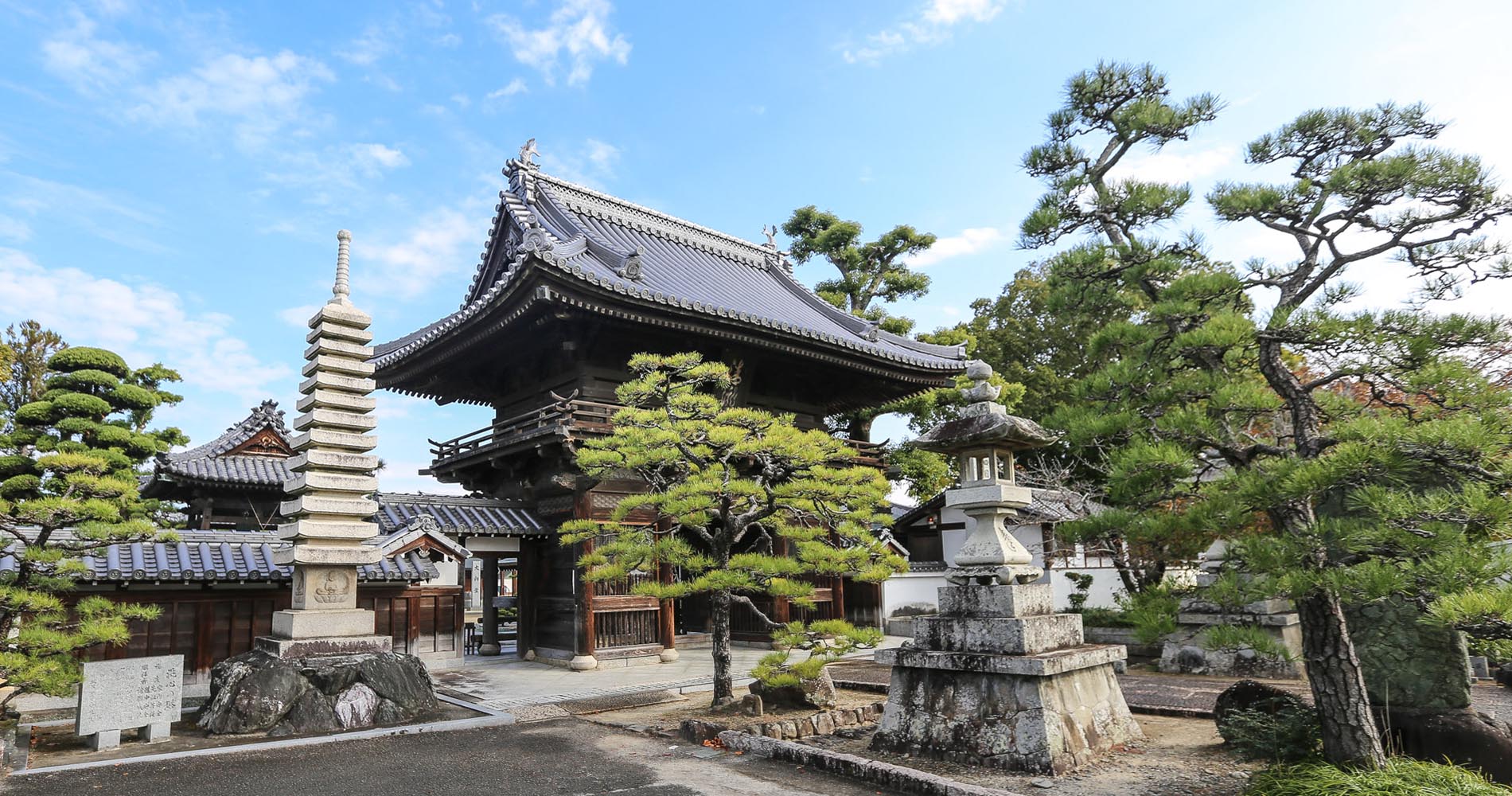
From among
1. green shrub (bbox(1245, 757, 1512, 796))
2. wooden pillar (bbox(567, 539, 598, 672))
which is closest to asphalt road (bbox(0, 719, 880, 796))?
green shrub (bbox(1245, 757, 1512, 796))

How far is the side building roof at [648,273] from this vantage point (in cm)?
1405

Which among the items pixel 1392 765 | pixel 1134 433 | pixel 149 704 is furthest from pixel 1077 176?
pixel 149 704

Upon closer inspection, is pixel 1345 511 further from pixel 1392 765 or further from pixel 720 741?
pixel 720 741

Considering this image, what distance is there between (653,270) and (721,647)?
10.1m

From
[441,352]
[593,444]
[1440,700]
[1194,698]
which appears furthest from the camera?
[441,352]

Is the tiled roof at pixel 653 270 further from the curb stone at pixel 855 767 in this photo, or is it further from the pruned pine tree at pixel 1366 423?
the pruned pine tree at pixel 1366 423

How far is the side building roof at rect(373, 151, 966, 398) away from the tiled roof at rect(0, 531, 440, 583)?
461 centimetres

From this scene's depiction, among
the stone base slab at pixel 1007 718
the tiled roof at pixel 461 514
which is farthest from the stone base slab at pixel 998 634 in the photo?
the tiled roof at pixel 461 514

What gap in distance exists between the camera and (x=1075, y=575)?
1700 centimetres

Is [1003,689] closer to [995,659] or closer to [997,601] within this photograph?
[995,659]

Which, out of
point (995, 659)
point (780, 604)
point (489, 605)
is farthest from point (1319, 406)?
point (489, 605)

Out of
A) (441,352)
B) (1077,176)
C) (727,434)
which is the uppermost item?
(441,352)

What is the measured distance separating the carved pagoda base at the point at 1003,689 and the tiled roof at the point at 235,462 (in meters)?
15.4

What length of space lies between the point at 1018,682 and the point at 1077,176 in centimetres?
409
